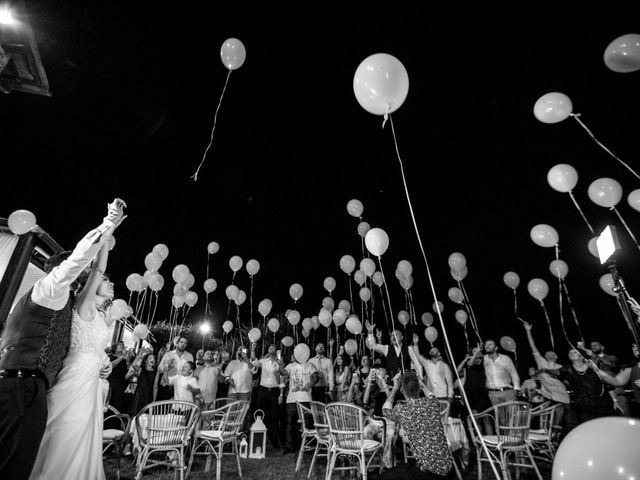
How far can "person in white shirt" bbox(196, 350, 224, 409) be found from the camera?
5920 mm

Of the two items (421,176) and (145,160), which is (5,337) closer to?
(145,160)

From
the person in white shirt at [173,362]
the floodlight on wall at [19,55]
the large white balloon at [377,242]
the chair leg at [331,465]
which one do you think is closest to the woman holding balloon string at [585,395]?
the large white balloon at [377,242]

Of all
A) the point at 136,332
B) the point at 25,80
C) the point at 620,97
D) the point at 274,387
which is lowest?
the point at 274,387

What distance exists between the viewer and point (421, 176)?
30.5 ft

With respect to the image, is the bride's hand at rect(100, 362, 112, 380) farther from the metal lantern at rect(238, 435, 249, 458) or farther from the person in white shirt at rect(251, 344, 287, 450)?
the person in white shirt at rect(251, 344, 287, 450)

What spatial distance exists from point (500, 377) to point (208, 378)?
211 inches

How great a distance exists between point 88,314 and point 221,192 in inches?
287

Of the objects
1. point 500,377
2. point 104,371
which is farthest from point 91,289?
point 500,377

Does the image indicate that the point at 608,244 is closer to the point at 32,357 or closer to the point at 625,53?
the point at 625,53

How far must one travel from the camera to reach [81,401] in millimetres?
1896

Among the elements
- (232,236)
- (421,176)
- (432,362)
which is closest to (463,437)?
(432,362)

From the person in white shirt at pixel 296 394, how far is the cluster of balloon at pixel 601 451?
4.95 m

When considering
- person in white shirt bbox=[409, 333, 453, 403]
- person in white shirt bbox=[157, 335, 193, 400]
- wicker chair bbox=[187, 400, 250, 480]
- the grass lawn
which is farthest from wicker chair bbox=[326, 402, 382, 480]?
person in white shirt bbox=[157, 335, 193, 400]

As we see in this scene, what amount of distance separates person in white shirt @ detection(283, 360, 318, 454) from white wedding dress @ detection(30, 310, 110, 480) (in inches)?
175
